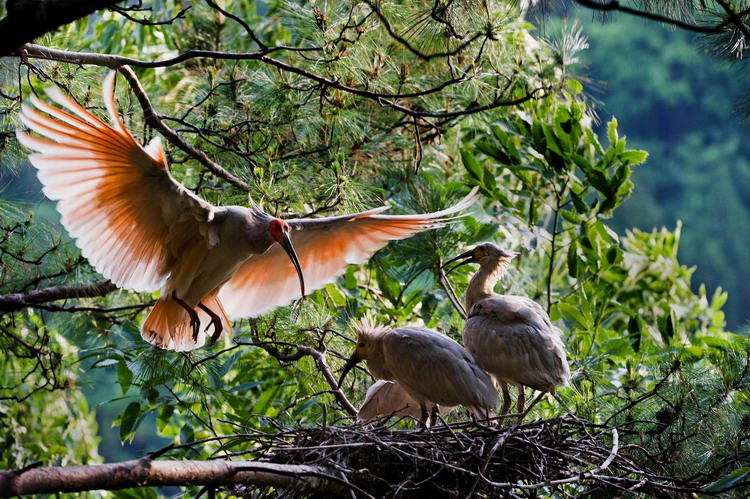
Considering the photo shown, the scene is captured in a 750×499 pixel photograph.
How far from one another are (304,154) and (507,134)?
1.53 metres

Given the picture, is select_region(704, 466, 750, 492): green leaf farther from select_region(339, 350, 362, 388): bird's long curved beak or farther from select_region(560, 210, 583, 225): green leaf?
select_region(560, 210, 583, 225): green leaf

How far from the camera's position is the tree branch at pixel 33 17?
1.79 metres

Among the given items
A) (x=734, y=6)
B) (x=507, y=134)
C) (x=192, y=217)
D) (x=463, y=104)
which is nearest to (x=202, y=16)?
(x=463, y=104)

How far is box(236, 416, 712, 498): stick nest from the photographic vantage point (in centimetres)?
311

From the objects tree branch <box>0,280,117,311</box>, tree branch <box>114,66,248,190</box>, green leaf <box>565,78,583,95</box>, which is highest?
green leaf <box>565,78,583,95</box>

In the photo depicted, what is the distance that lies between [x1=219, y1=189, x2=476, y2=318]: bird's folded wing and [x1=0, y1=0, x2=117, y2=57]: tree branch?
2.56 m

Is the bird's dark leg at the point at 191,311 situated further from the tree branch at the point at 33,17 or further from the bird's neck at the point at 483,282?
the tree branch at the point at 33,17

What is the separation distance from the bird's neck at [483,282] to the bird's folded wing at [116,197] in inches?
60.4

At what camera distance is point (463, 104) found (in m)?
5.81

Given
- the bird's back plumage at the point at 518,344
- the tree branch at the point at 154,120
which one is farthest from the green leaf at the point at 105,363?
the bird's back plumage at the point at 518,344

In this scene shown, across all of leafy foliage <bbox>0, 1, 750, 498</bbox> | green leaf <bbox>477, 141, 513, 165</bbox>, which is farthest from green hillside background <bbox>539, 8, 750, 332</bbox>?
green leaf <bbox>477, 141, 513, 165</bbox>

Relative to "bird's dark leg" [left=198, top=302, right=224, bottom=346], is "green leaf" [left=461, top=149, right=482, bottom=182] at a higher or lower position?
higher

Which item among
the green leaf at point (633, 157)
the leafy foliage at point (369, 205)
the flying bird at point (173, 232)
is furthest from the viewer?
the green leaf at point (633, 157)

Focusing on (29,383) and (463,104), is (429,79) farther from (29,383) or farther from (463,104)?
(29,383)
